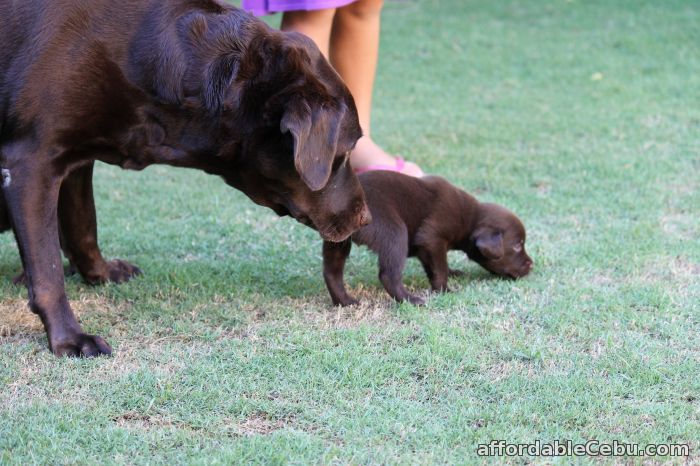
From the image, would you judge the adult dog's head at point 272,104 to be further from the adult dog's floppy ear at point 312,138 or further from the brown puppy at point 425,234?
the brown puppy at point 425,234

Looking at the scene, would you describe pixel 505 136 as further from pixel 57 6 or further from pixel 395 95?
pixel 57 6

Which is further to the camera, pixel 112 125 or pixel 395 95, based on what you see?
pixel 395 95

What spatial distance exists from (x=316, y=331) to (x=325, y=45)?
2.12 meters

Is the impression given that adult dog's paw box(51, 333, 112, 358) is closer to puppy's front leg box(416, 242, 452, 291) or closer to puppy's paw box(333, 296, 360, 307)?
puppy's paw box(333, 296, 360, 307)

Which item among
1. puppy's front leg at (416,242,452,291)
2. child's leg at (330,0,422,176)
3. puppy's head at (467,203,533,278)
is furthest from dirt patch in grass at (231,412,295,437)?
child's leg at (330,0,422,176)

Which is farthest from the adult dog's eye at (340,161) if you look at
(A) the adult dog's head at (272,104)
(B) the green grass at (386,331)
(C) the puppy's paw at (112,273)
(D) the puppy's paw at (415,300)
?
(C) the puppy's paw at (112,273)

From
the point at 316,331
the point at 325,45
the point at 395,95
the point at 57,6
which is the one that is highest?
the point at 57,6

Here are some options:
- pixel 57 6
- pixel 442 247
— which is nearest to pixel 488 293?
pixel 442 247

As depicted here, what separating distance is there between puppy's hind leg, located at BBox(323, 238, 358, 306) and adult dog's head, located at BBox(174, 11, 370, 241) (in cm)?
47

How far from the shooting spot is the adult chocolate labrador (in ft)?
11.2

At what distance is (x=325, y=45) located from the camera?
17.5 feet

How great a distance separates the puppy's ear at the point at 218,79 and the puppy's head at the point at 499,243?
162 cm

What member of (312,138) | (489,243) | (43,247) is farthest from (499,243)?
(43,247)

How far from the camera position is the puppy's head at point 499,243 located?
4473mm
